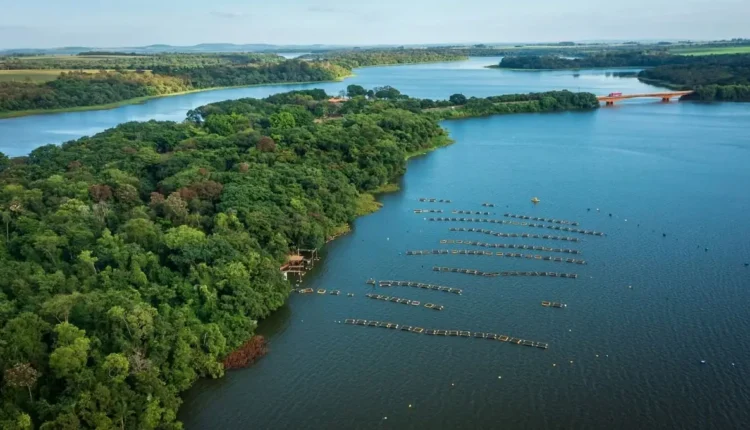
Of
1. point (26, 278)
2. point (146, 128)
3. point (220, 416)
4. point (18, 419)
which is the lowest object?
point (220, 416)

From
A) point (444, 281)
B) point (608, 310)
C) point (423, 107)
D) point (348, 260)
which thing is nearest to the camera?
point (608, 310)

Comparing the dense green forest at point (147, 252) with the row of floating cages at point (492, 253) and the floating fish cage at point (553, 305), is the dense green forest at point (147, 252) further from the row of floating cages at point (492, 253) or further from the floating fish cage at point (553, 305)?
the floating fish cage at point (553, 305)

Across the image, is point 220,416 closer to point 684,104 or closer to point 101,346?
point 101,346

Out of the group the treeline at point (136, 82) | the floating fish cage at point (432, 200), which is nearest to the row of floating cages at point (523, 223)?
the floating fish cage at point (432, 200)

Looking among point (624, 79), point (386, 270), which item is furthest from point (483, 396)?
point (624, 79)

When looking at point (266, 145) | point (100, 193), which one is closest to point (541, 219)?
point (266, 145)

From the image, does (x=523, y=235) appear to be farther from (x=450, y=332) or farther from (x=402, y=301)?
(x=450, y=332)

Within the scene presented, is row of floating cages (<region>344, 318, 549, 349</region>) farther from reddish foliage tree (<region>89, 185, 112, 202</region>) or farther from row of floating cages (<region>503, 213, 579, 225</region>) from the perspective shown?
reddish foliage tree (<region>89, 185, 112, 202</region>)
